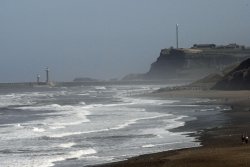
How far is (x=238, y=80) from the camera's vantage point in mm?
89438

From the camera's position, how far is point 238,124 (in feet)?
134

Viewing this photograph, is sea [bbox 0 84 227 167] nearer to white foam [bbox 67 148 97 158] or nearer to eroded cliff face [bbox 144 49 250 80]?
white foam [bbox 67 148 97 158]

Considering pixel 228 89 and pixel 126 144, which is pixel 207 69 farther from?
pixel 126 144

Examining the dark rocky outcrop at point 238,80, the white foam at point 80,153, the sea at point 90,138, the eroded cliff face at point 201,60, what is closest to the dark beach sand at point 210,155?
the sea at point 90,138

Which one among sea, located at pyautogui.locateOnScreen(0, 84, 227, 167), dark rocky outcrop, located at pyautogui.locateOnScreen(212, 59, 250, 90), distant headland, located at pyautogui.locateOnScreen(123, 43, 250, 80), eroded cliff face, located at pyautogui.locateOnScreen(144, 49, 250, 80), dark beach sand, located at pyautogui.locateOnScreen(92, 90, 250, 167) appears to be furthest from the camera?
distant headland, located at pyautogui.locateOnScreen(123, 43, 250, 80)

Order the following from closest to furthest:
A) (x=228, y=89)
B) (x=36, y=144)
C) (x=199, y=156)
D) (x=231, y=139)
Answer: (x=199, y=156) < (x=231, y=139) < (x=36, y=144) < (x=228, y=89)

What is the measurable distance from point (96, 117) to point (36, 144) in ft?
62.8

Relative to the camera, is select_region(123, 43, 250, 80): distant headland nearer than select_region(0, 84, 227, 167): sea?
No

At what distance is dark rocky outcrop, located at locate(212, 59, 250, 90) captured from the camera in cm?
8688

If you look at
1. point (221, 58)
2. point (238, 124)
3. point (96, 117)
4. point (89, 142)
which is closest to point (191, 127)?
point (238, 124)

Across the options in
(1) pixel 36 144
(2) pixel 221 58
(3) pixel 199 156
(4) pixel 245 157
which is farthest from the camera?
(2) pixel 221 58

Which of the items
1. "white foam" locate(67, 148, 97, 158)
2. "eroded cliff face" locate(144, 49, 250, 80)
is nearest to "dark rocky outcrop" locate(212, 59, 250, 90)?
"white foam" locate(67, 148, 97, 158)

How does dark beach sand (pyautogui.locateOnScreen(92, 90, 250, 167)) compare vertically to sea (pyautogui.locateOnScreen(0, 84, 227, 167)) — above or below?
above

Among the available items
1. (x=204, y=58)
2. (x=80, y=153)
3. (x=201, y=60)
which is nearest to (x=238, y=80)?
(x=80, y=153)
